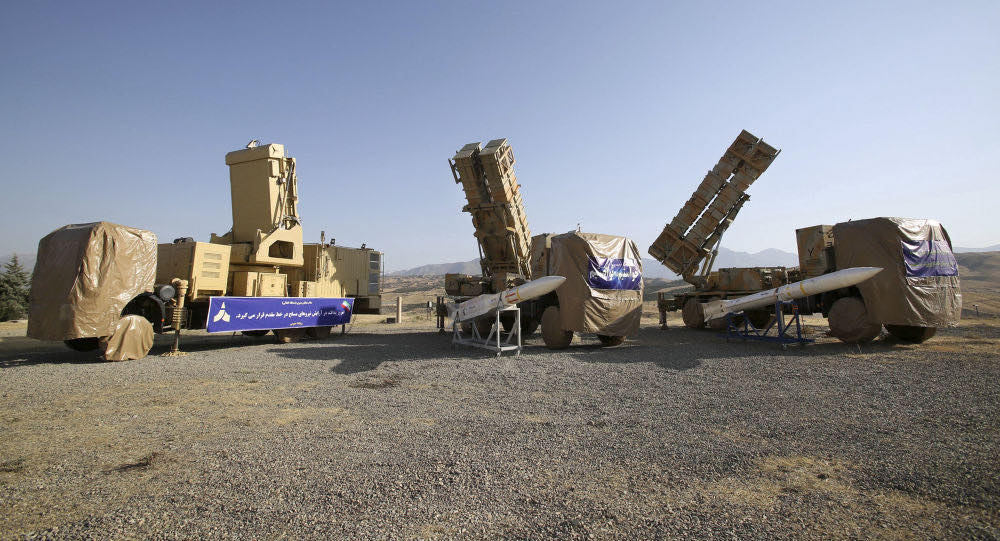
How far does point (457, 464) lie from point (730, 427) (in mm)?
3299

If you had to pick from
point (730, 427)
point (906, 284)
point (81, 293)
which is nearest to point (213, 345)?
point (81, 293)

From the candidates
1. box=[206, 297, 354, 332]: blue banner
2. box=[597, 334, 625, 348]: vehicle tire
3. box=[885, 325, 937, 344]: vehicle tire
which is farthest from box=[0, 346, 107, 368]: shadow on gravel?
box=[885, 325, 937, 344]: vehicle tire

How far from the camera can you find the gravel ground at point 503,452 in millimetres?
3055

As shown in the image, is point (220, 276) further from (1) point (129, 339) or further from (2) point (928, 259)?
(2) point (928, 259)

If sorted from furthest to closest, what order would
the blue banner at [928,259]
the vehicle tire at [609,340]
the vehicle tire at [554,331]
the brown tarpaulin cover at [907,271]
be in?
1. the vehicle tire at [609,340]
2. the vehicle tire at [554,331]
3. the blue banner at [928,259]
4. the brown tarpaulin cover at [907,271]

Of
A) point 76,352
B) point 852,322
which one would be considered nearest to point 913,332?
point 852,322

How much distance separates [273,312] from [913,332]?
1702 centimetres

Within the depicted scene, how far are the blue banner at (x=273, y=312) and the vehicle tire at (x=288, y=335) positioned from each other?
2.15 ft

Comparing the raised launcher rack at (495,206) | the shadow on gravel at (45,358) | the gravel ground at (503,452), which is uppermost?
the raised launcher rack at (495,206)

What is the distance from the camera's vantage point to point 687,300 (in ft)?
58.0

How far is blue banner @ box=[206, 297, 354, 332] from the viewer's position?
10.8 metres

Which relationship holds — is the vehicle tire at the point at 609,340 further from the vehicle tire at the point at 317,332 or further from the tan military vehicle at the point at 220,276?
the vehicle tire at the point at 317,332

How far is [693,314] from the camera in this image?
17.3m

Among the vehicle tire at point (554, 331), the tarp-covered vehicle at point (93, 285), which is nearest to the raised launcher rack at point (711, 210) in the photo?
the vehicle tire at point (554, 331)
